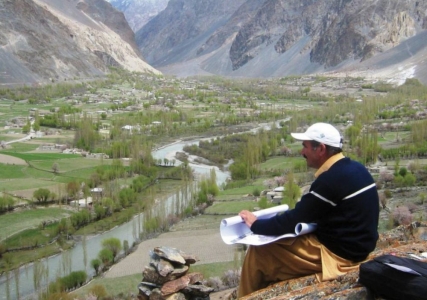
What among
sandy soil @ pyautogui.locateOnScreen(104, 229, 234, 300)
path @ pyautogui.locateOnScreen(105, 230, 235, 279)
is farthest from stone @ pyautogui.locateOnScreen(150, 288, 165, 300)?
path @ pyautogui.locateOnScreen(105, 230, 235, 279)

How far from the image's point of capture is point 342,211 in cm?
479

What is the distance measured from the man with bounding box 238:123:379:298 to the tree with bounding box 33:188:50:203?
770 inches

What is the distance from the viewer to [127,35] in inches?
5571

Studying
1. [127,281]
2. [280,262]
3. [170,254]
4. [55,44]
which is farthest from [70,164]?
[55,44]

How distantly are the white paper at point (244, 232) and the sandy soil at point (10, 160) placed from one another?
27.4 meters

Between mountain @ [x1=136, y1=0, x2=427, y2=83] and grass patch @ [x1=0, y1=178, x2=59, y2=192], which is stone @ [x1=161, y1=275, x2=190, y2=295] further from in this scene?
mountain @ [x1=136, y1=0, x2=427, y2=83]

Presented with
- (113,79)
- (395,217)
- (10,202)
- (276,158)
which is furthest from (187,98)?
(395,217)

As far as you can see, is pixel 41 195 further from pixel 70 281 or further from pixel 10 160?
pixel 70 281

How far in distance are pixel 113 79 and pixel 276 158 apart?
64.2 metres

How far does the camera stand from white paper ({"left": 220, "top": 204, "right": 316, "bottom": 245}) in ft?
16.2

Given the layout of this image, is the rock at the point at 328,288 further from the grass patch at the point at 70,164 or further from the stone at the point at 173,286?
the grass patch at the point at 70,164

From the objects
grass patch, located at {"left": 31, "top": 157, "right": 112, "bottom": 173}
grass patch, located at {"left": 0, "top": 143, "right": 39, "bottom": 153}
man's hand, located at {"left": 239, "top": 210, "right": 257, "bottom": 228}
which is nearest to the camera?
man's hand, located at {"left": 239, "top": 210, "right": 257, "bottom": 228}

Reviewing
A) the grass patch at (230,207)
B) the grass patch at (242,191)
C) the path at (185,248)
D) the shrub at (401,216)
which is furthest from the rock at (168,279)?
the grass patch at (242,191)

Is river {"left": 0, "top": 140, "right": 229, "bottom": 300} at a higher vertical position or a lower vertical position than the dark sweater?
lower
